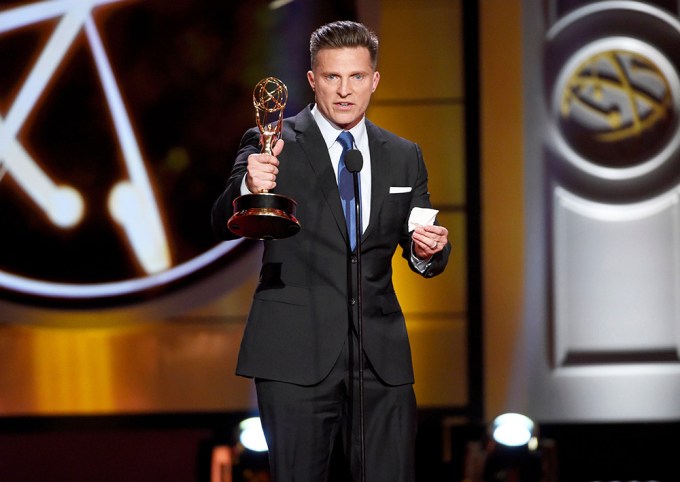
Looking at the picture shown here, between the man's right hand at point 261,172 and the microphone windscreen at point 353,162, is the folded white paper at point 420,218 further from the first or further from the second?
the man's right hand at point 261,172

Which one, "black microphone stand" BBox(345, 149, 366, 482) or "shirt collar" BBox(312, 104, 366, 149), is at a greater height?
"shirt collar" BBox(312, 104, 366, 149)

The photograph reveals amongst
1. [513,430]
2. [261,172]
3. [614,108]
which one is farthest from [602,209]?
[261,172]

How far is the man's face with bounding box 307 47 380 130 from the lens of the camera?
1.88 meters

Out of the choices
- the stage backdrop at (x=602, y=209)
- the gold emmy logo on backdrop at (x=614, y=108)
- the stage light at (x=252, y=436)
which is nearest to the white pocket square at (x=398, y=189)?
the stage light at (x=252, y=436)

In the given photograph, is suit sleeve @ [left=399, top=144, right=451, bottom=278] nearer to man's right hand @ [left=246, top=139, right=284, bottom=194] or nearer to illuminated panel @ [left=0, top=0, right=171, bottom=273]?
man's right hand @ [left=246, top=139, right=284, bottom=194]

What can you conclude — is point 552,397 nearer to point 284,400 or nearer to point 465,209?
point 465,209

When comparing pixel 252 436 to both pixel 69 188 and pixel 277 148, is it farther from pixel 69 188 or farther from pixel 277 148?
pixel 277 148

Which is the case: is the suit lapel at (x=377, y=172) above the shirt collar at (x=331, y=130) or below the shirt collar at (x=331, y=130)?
below

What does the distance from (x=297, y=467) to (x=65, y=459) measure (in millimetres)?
2070

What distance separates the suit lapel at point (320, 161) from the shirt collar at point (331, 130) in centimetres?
1

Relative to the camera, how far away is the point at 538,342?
145 inches

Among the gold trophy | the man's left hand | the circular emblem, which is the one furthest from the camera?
the circular emblem

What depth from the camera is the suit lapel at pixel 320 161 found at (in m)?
1.88

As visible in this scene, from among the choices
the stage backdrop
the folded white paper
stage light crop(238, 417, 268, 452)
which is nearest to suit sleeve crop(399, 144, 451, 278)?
the folded white paper
